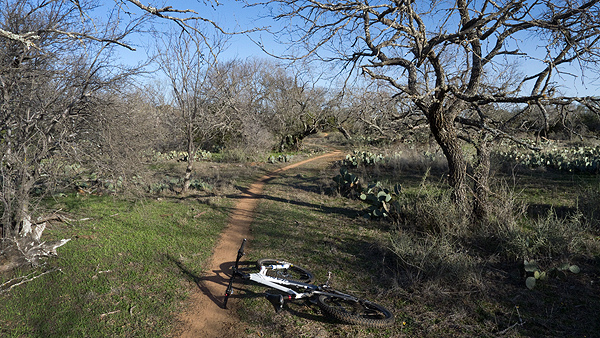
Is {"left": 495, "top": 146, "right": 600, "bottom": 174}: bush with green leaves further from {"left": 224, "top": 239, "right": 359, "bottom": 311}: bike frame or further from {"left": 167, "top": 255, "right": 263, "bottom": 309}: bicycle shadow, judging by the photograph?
{"left": 167, "top": 255, "right": 263, "bottom": 309}: bicycle shadow

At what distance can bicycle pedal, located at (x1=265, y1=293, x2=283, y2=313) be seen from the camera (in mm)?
4464

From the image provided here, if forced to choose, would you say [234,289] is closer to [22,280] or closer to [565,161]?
[22,280]

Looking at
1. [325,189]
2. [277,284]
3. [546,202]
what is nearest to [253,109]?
[325,189]

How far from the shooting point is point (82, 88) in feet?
19.2

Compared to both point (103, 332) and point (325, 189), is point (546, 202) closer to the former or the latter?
point (325, 189)

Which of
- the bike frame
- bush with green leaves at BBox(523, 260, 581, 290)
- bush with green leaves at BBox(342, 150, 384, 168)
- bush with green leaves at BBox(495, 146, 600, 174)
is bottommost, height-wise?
the bike frame

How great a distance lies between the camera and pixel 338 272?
5738mm

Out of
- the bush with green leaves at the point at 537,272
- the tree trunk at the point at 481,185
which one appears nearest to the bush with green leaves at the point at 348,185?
the tree trunk at the point at 481,185

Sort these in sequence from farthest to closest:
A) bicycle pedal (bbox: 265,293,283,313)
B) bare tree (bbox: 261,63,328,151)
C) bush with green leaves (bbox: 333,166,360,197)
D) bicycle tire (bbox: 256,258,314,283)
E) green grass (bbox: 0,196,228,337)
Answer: bare tree (bbox: 261,63,328,151) < bush with green leaves (bbox: 333,166,360,197) < bicycle tire (bbox: 256,258,314,283) < bicycle pedal (bbox: 265,293,283,313) < green grass (bbox: 0,196,228,337)

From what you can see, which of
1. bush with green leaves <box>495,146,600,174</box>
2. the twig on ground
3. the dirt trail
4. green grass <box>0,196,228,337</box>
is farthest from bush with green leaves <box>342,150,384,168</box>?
the twig on ground

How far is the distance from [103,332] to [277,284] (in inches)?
83.9

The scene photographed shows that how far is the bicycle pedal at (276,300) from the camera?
4464 mm

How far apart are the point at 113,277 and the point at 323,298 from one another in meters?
3.20

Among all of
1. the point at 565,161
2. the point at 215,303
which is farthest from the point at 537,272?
the point at 565,161
